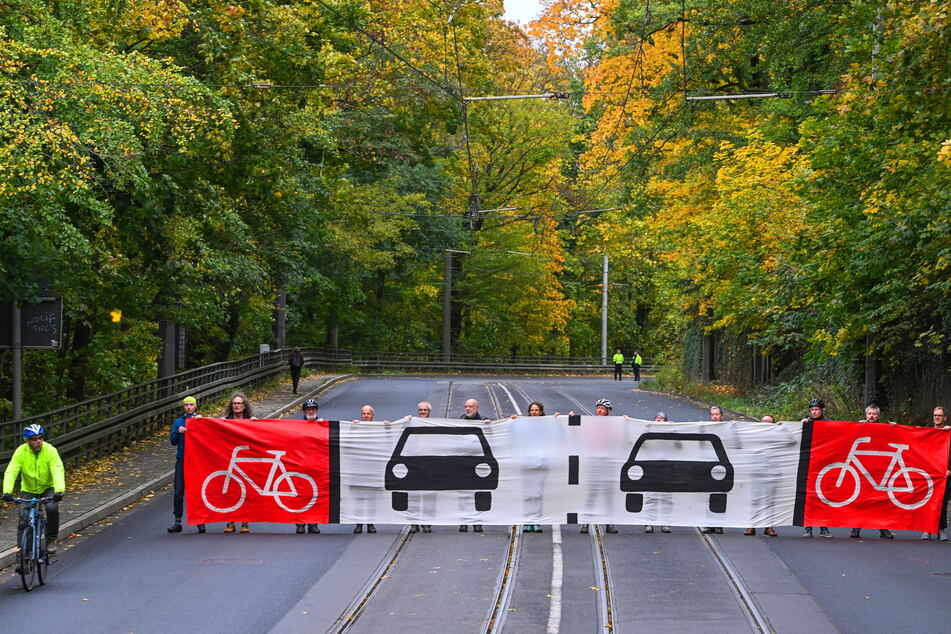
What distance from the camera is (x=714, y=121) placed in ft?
117

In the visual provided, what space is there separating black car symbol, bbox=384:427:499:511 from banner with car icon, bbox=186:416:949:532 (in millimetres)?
13

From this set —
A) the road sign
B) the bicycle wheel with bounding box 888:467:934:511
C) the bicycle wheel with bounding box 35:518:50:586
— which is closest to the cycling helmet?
the bicycle wheel with bounding box 35:518:50:586

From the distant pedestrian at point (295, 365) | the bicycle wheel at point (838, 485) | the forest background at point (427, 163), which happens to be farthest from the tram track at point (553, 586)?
the distant pedestrian at point (295, 365)

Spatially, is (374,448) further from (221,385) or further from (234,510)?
(221,385)

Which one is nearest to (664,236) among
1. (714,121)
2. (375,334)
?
(714,121)

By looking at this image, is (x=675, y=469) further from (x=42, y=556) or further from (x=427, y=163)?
(x=427, y=163)

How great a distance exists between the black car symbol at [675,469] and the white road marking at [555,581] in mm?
1210

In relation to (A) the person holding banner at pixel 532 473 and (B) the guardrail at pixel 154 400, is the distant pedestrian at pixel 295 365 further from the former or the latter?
(A) the person holding banner at pixel 532 473

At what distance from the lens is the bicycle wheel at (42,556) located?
36.0 ft

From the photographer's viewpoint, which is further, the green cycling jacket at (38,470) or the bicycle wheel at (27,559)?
the green cycling jacket at (38,470)

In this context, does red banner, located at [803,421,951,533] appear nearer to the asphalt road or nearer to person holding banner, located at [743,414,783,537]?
the asphalt road

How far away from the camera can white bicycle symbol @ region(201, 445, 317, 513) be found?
14367 mm

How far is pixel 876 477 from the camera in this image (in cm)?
1461

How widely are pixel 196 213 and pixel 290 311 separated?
3093 cm
